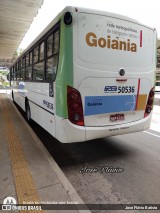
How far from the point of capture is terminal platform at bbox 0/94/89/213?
9.50 ft

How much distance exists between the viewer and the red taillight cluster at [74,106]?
3.73 meters

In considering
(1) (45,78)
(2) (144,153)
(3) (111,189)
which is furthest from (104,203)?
(1) (45,78)

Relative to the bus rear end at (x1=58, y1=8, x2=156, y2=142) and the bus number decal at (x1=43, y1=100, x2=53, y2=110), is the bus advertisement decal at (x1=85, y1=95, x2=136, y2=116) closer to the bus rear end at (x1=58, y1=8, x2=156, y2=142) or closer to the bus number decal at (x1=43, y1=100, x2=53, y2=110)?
the bus rear end at (x1=58, y1=8, x2=156, y2=142)

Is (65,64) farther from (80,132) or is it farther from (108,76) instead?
(80,132)

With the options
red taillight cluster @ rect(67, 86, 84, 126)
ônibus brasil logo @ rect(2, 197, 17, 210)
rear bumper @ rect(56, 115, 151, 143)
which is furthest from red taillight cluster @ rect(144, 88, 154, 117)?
ônibus brasil logo @ rect(2, 197, 17, 210)

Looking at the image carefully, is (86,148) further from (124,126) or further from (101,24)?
(101,24)

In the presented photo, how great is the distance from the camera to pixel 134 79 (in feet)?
14.4

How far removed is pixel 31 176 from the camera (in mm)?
3480

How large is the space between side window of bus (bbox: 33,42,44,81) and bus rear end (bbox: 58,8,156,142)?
167 cm

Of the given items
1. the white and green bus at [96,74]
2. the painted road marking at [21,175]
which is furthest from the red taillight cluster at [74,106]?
the painted road marking at [21,175]

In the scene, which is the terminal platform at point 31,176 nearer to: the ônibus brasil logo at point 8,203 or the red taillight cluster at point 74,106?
Answer: the ônibus brasil logo at point 8,203

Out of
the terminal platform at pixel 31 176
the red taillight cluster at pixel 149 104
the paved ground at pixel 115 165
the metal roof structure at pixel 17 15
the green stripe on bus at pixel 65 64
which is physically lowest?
the paved ground at pixel 115 165

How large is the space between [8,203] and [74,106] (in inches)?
73.5

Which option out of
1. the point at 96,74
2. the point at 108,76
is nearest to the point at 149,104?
the point at 108,76
